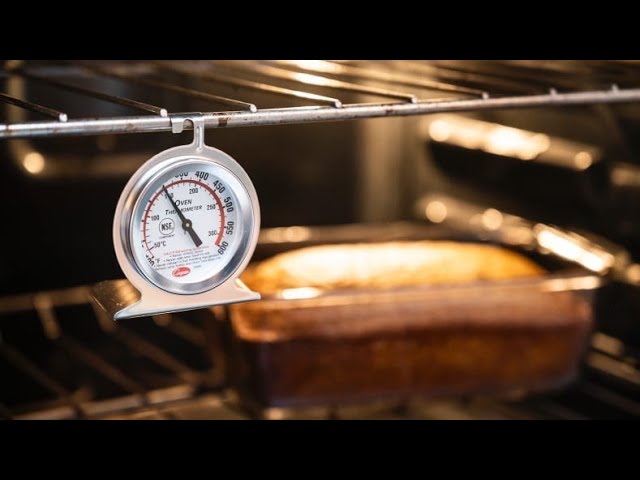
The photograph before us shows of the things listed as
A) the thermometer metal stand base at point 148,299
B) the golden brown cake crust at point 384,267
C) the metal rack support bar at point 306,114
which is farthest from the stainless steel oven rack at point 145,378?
the metal rack support bar at point 306,114

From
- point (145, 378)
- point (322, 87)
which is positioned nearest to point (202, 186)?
point (322, 87)

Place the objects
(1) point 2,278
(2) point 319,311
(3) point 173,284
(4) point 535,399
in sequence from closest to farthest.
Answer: (3) point 173,284
(2) point 319,311
(4) point 535,399
(1) point 2,278

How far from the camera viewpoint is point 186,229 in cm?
91

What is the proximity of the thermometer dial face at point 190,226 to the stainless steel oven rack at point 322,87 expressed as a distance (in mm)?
54

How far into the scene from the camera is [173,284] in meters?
0.91

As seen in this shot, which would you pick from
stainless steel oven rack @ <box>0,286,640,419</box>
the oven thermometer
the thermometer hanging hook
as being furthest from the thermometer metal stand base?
stainless steel oven rack @ <box>0,286,640,419</box>

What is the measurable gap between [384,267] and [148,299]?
56cm

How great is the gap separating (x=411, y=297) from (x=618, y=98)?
1.17 ft

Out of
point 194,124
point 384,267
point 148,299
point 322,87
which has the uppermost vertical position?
point 322,87

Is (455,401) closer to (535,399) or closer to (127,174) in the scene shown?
(535,399)

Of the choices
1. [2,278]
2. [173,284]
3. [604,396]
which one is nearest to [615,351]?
[604,396]

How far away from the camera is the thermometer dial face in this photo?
0.89 meters

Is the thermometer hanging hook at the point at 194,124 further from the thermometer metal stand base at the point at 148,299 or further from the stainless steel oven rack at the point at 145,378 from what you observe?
the stainless steel oven rack at the point at 145,378

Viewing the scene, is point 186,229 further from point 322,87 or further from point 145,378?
point 145,378
